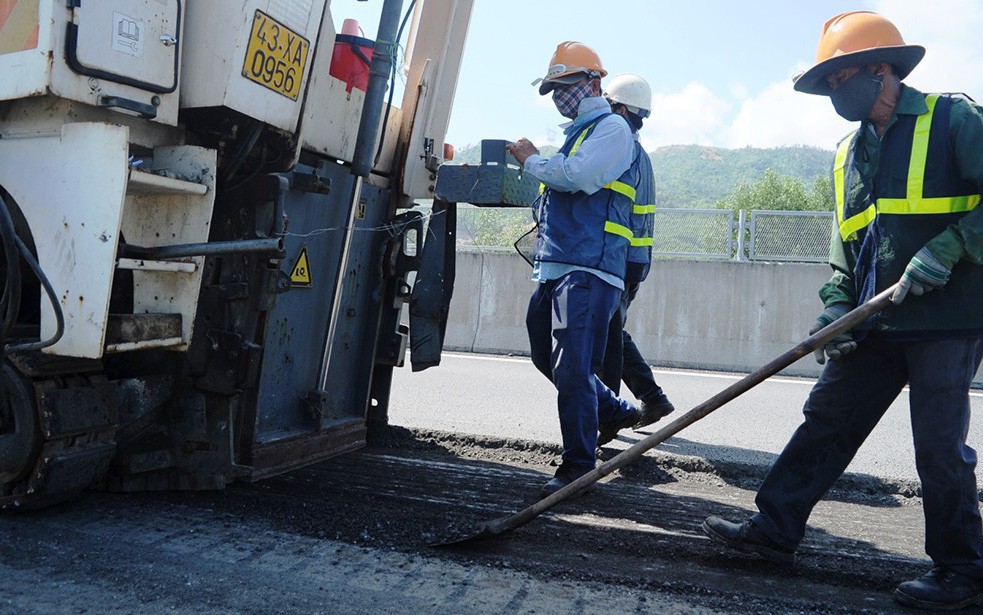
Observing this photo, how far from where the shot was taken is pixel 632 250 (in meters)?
4.61

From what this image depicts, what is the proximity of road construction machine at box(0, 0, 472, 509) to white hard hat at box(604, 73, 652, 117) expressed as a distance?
0.95 metres

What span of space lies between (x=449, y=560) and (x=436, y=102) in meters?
2.30

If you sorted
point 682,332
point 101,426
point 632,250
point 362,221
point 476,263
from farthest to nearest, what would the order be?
point 476,263 → point 682,332 → point 632,250 → point 362,221 → point 101,426

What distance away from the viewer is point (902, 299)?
2.82 meters

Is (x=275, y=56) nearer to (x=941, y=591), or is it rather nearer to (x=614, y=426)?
(x=614, y=426)

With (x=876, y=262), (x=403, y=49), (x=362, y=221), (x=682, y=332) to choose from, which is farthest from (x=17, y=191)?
(x=682, y=332)

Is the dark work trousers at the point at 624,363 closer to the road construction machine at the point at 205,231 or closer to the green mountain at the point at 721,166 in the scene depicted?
the road construction machine at the point at 205,231

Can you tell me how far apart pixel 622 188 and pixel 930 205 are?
4.64 feet

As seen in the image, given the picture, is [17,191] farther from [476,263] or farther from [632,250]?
[476,263]

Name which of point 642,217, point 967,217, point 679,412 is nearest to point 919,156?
point 967,217

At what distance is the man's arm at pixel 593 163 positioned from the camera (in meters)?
3.87

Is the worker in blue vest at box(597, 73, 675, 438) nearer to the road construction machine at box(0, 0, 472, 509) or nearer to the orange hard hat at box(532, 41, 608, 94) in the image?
the orange hard hat at box(532, 41, 608, 94)

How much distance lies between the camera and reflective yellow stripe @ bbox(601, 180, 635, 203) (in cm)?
399

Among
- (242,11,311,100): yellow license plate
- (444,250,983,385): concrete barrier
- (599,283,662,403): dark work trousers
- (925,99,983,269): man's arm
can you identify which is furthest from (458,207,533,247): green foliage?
(925,99,983,269): man's arm
